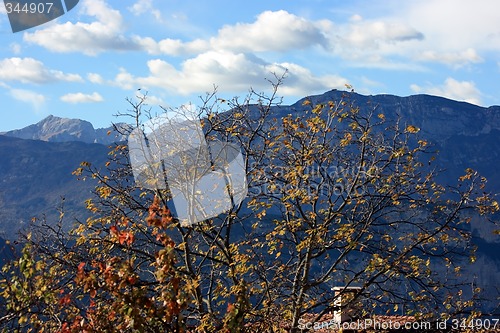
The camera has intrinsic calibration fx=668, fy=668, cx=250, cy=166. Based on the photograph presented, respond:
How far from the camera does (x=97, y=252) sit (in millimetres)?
14453

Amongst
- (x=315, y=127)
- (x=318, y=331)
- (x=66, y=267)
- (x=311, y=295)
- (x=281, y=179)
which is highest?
(x=315, y=127)

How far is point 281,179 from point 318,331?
26.2ft

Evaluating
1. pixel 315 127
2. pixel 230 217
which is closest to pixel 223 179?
pixel 230 217

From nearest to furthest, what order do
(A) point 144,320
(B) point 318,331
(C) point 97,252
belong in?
1. (A) point 144,320
2. (C) point 97,252
3. (B) point 318,331

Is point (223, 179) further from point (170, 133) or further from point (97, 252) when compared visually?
point (97, 252)

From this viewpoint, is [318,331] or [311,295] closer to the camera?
[311,295]

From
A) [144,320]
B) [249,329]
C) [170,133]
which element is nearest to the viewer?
[144,320]

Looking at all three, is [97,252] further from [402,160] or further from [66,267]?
[402,160]

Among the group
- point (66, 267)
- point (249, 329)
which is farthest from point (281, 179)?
point (66, 267)

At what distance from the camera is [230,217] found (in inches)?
588

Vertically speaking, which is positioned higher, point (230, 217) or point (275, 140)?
point (275, 140)

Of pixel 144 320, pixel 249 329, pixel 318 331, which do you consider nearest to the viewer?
pixel 144 320

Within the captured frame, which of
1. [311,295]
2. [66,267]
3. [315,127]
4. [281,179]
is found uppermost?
[315,127]

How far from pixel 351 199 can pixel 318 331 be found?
304 inches
